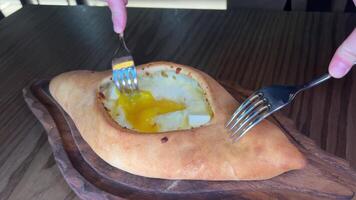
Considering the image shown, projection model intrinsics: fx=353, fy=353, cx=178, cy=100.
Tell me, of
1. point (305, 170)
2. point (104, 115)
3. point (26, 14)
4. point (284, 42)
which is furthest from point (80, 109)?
point (26, 14)

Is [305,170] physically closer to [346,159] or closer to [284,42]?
[346,159]

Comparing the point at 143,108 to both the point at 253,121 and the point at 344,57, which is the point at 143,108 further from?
the point at 344,57

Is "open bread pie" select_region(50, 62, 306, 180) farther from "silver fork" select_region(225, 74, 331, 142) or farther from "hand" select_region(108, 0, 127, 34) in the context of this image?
"hand" select_region(108, 0, 127, 34)

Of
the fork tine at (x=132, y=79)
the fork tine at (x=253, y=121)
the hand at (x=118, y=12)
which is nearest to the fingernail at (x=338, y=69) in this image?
the fork tine at (x=253, y=121)

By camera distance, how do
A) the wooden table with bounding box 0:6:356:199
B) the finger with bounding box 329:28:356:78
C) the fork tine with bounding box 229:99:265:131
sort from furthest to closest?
the wooden table with bounding box 0:6:356:199, the fork tine with bounding box 229:99:265:131, the finger with bounding box 329:28:356:78

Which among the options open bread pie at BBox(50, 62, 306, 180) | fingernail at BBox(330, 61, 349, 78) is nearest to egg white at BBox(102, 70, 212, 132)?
open bread pie at BBox(50, 62, 306, 180)

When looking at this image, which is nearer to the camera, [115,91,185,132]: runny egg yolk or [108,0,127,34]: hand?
[115,91,185,132]: runny egg yolk

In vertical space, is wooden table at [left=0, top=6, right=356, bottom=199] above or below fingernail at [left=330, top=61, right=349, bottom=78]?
below
